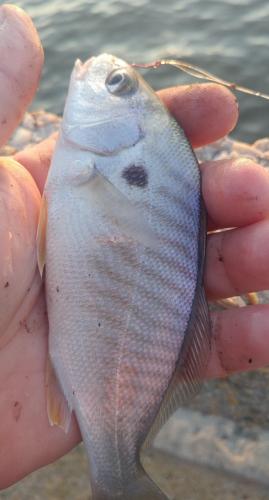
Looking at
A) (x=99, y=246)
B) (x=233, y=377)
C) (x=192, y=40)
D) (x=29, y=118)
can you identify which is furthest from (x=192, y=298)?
(x=192, y=40)

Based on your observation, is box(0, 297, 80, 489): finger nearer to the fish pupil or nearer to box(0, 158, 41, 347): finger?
box(0, 158, 41, 347): finger

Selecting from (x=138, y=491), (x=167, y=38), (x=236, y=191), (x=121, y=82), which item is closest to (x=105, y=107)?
(x=121, y=82)

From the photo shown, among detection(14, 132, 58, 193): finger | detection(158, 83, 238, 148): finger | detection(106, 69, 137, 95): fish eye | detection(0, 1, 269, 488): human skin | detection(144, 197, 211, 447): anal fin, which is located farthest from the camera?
detection(14, 132, 58, 193): finger

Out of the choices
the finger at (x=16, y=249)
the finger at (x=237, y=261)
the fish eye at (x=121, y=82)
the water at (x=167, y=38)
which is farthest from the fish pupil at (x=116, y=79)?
the water at (x=167, y=38)

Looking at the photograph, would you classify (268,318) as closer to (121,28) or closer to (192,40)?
(192,40)

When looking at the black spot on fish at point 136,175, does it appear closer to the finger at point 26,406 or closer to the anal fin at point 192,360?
the anal fin at point 192,360

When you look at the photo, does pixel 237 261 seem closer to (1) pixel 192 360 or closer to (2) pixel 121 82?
(1) pixel 192 360

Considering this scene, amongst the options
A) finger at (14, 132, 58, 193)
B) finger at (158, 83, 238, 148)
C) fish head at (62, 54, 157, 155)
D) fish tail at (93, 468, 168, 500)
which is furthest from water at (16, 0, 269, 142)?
fish tail at (93, 468, 168, 500)
